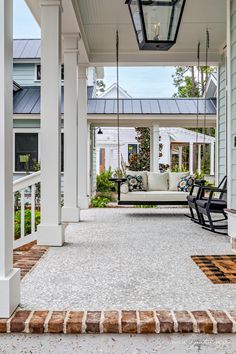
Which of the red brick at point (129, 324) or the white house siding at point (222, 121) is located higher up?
the white house siding at point (222, 121)

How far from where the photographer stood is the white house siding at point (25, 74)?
11133 millimetres

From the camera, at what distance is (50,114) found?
4.21 m

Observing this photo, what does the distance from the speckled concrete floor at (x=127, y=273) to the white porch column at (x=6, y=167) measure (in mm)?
202

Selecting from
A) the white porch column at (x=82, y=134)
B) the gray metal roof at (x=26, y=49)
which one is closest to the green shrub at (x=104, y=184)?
the white porch column at (x=82, y=134)

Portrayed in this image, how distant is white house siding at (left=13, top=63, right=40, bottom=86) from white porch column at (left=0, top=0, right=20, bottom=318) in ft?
30.4

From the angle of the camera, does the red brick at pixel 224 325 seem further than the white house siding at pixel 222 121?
No

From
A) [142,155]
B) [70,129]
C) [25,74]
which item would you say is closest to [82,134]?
[70,129]

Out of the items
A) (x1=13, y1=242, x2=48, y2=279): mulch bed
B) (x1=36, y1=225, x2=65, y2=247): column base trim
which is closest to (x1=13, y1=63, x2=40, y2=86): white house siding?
(x1=36, y1=225, x2=65, y2=247): column base trim

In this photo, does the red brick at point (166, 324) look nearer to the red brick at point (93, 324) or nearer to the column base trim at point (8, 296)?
the red brick at point (93, 324)

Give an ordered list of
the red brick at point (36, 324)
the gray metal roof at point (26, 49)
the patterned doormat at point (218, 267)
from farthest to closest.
Answer: the gray metal roof at point (26, 49), the patterned doormat at point (218, 267), the red brick at point (36, 324)

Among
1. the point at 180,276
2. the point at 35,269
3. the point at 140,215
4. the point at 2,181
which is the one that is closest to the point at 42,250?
the point at 35,269

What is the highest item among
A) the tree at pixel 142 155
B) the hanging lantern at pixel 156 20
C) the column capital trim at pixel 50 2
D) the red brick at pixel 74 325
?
the column capital trim at pixel 50 2

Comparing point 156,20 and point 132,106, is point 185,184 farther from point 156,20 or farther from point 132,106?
point 156,20

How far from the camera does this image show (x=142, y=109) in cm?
1009
